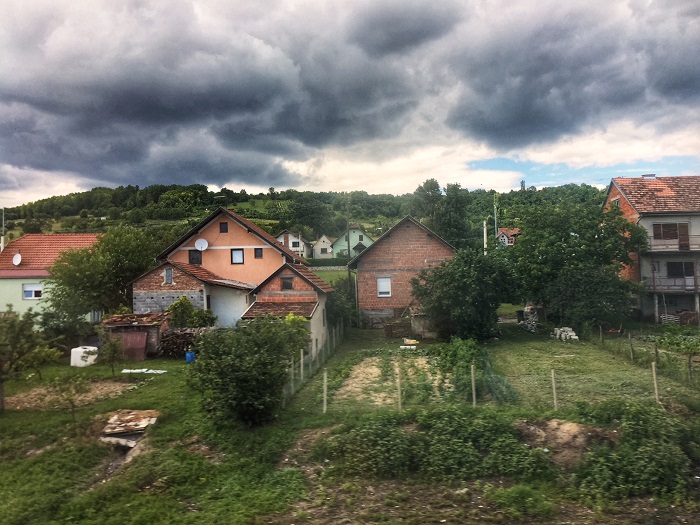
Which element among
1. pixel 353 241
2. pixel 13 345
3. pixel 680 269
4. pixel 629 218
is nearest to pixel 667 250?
pixel 680 269

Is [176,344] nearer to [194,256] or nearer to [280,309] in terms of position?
[280,309]

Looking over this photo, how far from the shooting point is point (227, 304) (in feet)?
105

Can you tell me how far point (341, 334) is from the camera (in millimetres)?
31062

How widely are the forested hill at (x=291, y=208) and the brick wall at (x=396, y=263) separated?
26272 millimetres

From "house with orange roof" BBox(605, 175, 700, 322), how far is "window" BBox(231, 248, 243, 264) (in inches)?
931

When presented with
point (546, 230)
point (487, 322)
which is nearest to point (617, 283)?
point (546, 230)

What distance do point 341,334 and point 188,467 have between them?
18.6 meters

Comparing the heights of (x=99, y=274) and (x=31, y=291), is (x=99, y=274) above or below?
above

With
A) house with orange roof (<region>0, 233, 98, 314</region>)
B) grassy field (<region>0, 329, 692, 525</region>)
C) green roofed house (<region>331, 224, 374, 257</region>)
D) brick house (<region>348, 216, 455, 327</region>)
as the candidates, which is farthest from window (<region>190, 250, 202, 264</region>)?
green roofed house (<region>331, 224, 374, 257</region>)

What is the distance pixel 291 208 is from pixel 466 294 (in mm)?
69824

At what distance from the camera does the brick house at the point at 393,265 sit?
117 ft

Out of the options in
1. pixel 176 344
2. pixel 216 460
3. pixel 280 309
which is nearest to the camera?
pixel 216 460

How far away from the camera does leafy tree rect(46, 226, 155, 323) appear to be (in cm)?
2861

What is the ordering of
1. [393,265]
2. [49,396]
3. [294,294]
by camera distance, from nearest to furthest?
[49,396] → [294,294] → [393,265]
